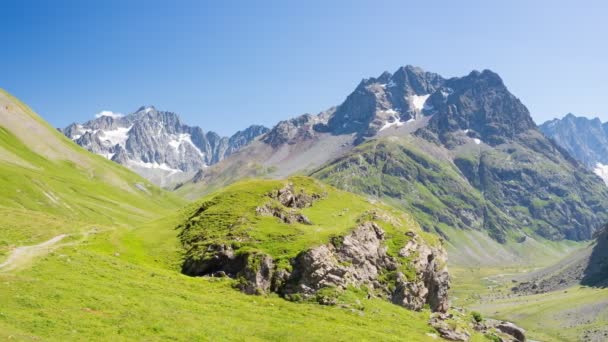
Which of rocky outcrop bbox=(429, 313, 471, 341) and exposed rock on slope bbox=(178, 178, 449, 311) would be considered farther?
exposed rock on slope bbox=(178, 178, 449, 311)

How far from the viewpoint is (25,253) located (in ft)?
191

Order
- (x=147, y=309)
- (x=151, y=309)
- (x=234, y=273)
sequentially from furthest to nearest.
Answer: (x=234, y=273), (x=151, y=309), (x=147, y=309)

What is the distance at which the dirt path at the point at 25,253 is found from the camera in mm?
51447

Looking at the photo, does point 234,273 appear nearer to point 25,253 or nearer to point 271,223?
point 271,223

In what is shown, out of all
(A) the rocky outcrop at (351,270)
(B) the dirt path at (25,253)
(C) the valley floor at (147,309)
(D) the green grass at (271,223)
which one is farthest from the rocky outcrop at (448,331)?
(B) the dirt path at (25,253)

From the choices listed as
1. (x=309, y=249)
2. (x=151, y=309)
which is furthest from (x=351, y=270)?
(x=151, y=309)

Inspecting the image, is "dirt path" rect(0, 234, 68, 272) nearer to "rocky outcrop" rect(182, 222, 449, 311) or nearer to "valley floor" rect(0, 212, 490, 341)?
"valley floor" rect(0, 212, 490, 341)

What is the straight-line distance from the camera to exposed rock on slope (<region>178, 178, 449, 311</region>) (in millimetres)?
63719

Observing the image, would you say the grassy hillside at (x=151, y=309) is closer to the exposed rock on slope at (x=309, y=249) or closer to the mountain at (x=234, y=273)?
the mountain at (x=234, y=273)

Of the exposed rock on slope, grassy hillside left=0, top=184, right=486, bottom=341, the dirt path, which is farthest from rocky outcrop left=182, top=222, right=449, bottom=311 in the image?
the dirt path

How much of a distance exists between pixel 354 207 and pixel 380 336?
4586cm

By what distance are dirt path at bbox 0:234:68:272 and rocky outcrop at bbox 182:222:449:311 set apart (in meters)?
18.8

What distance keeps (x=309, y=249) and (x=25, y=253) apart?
120 feet

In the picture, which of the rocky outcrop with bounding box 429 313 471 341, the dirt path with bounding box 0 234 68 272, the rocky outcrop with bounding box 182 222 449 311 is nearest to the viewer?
the dirt path with bounding box 0 234 68 272
